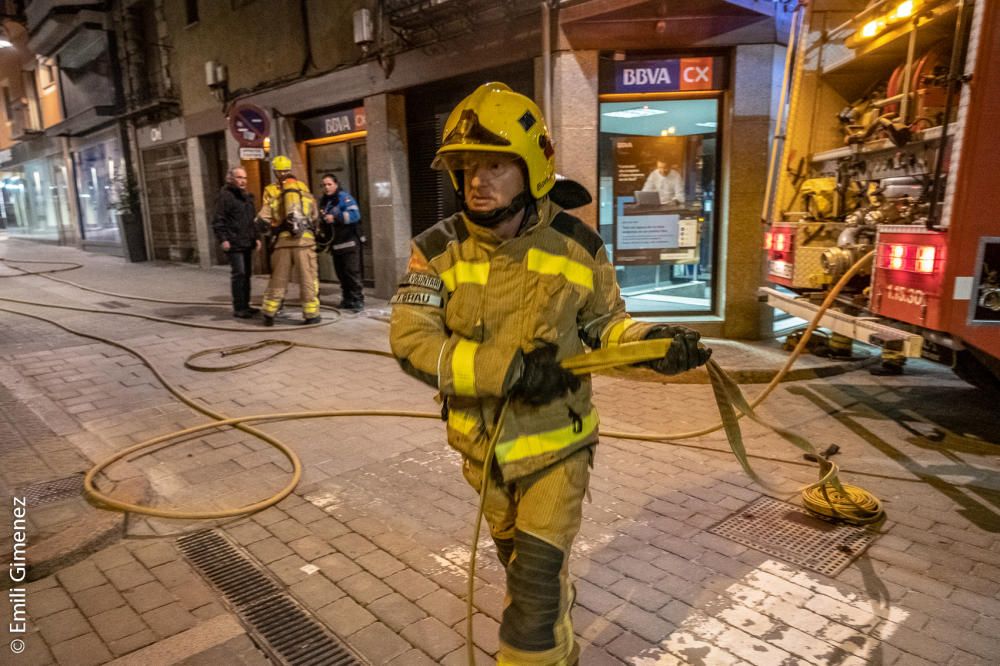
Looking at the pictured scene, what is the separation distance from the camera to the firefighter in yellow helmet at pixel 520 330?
204 centimetres

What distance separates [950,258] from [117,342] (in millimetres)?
8636

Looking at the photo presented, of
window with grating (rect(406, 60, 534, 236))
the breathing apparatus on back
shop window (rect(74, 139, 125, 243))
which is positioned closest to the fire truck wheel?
the breathing apparatus on back

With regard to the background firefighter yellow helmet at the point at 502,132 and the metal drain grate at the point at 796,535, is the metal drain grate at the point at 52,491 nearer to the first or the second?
the background firefighter yellow helmet at the point at 502,132

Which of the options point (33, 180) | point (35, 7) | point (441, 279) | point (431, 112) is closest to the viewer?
point (441, 279)

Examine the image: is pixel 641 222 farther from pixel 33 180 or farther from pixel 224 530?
pixel 33 180

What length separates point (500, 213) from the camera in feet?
6.86

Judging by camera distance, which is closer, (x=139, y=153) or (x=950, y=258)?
(x=950, y=258)

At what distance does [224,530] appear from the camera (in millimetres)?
3711

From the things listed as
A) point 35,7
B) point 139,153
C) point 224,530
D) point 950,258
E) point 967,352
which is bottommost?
point 224,530

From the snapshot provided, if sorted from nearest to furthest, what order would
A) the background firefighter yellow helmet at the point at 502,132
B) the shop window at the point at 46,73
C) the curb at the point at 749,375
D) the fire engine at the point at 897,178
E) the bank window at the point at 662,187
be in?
1. the background firefighter yellow helmet at the point at 502,132
2. the fire engine at the point at 897,178
3. the curb at the point at 749,375
4. the bank window at the point at 662,187
5. the shop window at the point at 46,73

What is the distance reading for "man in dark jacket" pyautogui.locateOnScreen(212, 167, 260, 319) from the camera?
954cm

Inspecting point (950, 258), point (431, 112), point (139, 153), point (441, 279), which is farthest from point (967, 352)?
point (139, 153)

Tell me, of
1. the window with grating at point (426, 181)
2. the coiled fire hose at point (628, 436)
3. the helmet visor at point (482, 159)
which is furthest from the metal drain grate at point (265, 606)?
the window with grating at point (426, 181)

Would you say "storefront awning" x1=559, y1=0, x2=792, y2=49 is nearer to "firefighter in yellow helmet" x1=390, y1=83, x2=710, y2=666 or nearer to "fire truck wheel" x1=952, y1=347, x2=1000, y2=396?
"fire truck wheel" x1=952, y1=347, x2=1000, y2=396
